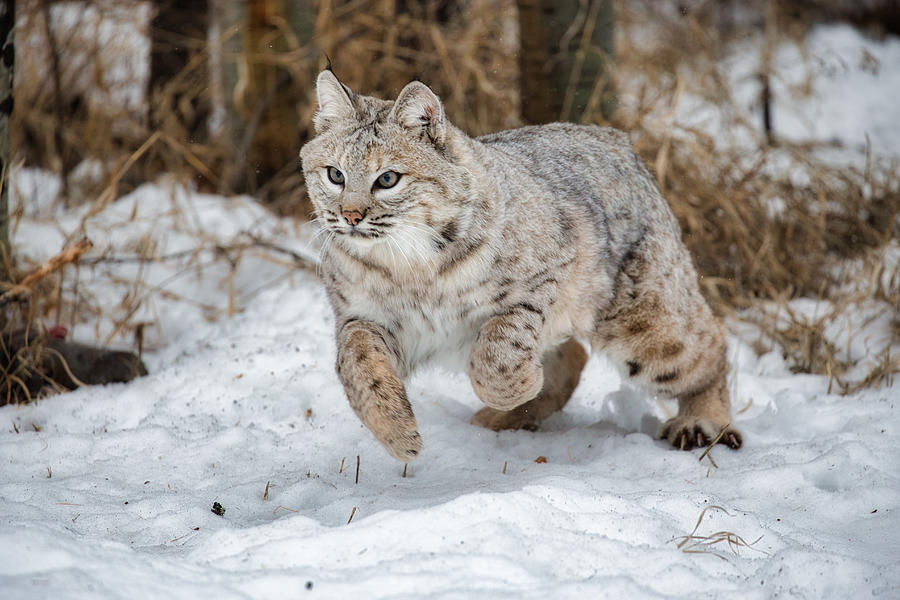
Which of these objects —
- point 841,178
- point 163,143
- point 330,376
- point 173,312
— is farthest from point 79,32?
point 841,178

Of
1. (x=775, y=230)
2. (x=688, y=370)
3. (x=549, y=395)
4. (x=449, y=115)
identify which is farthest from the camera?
(x=449, y=115)

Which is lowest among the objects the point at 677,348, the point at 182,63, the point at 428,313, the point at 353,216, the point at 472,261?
the point at 677,348

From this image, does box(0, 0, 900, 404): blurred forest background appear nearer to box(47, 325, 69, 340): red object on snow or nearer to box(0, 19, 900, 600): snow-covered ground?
box(47, 325, 69, 340): red object on snow

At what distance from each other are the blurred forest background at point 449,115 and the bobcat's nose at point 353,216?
156 centimetres

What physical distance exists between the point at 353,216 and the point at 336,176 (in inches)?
10.0

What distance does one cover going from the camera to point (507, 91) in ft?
19.4

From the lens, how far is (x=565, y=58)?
507 cm

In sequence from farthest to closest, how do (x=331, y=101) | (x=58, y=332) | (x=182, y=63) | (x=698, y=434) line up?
1. (x=182, y=63)
2. (x=58, y=332)
3. (x=698, y=434)
4. (x=331, y=101)

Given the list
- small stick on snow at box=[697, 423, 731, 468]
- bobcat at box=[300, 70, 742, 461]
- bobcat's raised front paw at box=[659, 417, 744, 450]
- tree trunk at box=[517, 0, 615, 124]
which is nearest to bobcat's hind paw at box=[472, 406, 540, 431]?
bobcat at box=[300, 70, 742, 461]

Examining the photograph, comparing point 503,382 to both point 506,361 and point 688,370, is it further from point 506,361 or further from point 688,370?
point 688,370

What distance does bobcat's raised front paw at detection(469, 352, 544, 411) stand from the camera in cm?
293

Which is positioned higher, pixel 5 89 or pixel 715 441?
pixel 5 89

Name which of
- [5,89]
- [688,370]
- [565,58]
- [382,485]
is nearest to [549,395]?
[688,370]

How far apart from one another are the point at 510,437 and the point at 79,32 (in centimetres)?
475
